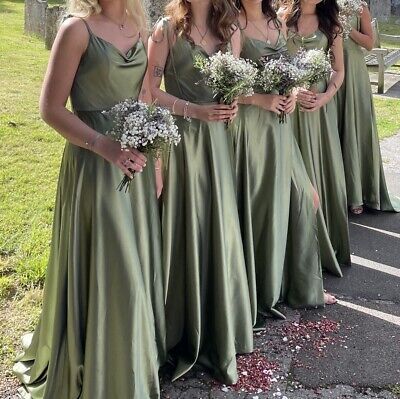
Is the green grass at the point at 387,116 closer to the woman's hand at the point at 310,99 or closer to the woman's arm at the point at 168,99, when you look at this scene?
the woman's hand at the point at 310,99

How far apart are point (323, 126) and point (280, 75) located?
177 centimetres

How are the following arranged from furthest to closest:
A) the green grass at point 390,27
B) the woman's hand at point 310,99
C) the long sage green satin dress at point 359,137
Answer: the green grass at point 390,27 → the long sage green satin dress at point 359,137 → the woman's hand at point 310,99

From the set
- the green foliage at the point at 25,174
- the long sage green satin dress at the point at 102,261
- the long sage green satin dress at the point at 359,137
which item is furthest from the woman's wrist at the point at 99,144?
the long sage green satin dress at the point at 359,137

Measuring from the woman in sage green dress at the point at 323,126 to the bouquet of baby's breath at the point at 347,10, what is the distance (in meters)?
0.52

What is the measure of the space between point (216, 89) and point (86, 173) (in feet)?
2.72

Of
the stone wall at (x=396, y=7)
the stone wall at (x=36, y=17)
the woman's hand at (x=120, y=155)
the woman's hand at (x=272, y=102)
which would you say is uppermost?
the stone wall at (x=396, y=7)

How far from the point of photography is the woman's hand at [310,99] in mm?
4617

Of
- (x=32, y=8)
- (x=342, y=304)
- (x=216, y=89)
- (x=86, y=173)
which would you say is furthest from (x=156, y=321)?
(x=32, y=8)

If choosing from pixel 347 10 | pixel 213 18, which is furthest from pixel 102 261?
pixel 347 10

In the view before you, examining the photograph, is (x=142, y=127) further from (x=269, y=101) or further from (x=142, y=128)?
(x=269, y=101)

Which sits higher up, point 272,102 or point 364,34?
point 364,34

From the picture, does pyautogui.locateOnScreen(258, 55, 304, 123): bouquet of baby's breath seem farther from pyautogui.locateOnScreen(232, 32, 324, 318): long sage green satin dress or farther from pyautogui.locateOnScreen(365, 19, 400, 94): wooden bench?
pyautogui.locateOnScreen(365, 19, 400, 94): wooden bench

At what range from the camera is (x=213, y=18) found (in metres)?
3.41

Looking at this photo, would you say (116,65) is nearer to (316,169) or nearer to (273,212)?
(273,212)
